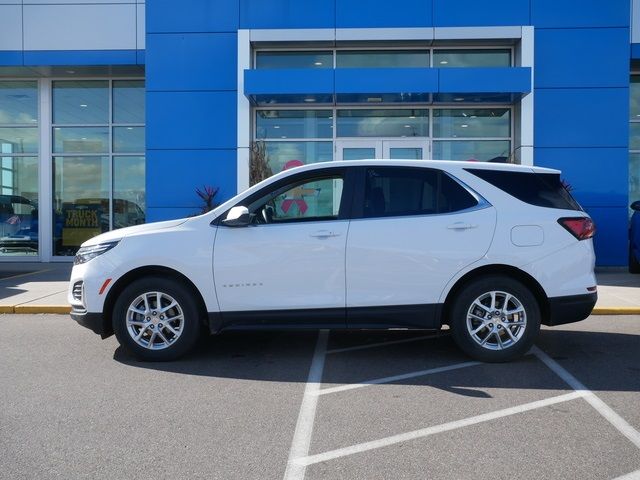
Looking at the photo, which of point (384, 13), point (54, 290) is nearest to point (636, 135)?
point (384, 13)

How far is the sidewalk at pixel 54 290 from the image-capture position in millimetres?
8688

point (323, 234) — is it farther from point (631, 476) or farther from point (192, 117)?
point (192, 117)

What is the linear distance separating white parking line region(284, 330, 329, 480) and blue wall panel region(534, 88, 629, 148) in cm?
912

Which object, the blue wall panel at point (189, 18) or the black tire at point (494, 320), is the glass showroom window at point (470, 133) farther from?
the black tire at point (494, 320)

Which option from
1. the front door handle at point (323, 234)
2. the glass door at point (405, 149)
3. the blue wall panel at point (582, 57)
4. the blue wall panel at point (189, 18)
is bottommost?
the front door handle at point (323, 234)

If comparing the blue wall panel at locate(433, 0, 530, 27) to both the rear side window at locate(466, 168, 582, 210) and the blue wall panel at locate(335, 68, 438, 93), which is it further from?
the rear side window at locate(466, 168, 582, 210)

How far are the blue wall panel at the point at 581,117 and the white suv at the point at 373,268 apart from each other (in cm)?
804

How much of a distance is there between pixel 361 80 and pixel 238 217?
26.3 ft

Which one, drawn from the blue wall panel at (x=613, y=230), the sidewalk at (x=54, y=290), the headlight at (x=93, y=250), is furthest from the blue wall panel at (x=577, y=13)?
the headlight at (x=93, y=250)

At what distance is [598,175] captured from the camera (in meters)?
13.1

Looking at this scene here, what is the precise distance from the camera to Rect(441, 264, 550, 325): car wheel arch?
563 cm

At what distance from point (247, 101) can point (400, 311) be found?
8788 millimetres

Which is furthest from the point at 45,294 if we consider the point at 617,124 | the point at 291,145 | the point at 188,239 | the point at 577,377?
the point at 617,124

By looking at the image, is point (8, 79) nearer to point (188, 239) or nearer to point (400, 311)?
point (188, 239)
